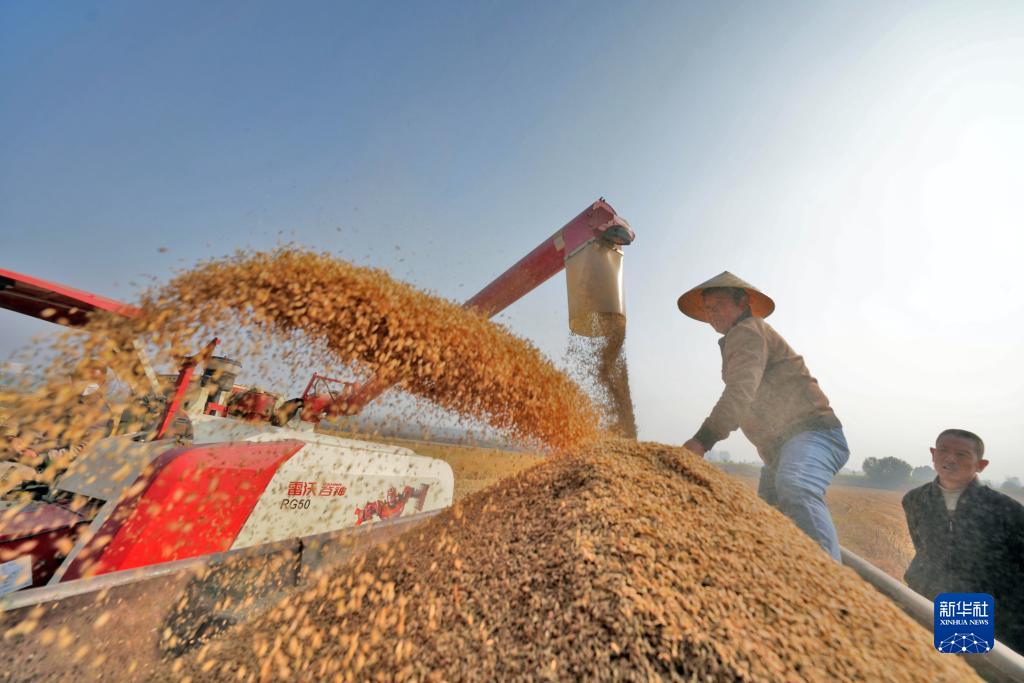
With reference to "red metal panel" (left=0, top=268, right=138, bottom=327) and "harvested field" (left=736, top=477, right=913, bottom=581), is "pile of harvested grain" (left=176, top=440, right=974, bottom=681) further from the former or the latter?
"harvested field" (left=736, top=477, right=913, bottom=581)

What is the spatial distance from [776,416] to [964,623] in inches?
41.5

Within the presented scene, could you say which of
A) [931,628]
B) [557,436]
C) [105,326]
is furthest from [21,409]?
[931,628]

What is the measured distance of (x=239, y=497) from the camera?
227 centimetres

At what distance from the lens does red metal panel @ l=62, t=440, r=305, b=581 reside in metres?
1.85

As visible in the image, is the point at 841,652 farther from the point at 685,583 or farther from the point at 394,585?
the point at 394,585

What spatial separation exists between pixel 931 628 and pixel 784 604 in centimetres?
101

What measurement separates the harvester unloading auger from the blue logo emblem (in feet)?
6.54

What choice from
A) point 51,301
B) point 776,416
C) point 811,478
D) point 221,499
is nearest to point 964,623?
point 811,478

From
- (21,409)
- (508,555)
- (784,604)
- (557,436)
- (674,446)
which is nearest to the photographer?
(784,604)

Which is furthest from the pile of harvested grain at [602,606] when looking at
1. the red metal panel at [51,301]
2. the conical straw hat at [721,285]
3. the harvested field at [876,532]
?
the harvested field at [876,532]

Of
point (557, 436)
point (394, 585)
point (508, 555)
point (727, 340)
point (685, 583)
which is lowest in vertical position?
point (394, 585)

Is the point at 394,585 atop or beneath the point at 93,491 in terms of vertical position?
atop

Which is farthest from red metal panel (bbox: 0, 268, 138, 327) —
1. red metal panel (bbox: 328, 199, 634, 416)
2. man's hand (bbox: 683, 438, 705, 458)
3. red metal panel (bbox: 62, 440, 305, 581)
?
man's hand (bbox: 683, 438, 705, 458)

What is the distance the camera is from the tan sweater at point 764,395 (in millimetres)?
2207
